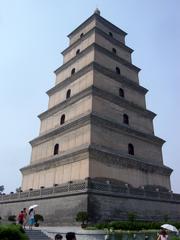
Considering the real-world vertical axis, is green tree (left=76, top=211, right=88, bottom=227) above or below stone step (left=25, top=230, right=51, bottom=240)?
above

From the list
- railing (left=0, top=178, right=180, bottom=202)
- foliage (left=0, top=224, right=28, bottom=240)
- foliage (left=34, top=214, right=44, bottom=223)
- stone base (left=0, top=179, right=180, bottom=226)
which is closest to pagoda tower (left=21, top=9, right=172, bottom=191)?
railing (left=0, top=178, right=180, bottom=202)

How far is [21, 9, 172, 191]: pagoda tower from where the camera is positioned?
19.7 meters

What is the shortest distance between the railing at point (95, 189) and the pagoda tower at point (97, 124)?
651mm

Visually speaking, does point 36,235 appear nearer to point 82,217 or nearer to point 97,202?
point 82,217

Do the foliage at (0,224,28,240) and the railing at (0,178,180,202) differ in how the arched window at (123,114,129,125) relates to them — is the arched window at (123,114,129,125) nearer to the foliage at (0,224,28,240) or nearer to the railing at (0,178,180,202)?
the railing at (0,178,180,202)

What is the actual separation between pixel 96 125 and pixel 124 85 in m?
6.70

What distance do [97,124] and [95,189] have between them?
556cm

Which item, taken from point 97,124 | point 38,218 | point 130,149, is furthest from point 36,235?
point 130,149

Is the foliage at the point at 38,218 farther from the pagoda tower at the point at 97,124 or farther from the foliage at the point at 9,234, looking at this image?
the foliage at the point at 9,234

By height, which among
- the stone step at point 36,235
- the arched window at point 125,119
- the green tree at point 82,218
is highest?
the arched window at point 125,119

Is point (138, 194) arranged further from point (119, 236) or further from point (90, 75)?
point (90, 75)

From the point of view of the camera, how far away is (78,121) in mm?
21000

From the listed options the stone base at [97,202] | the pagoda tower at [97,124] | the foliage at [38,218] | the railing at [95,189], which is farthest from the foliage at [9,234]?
the foliage at [38,218]

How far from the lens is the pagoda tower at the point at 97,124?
19.7 meters
